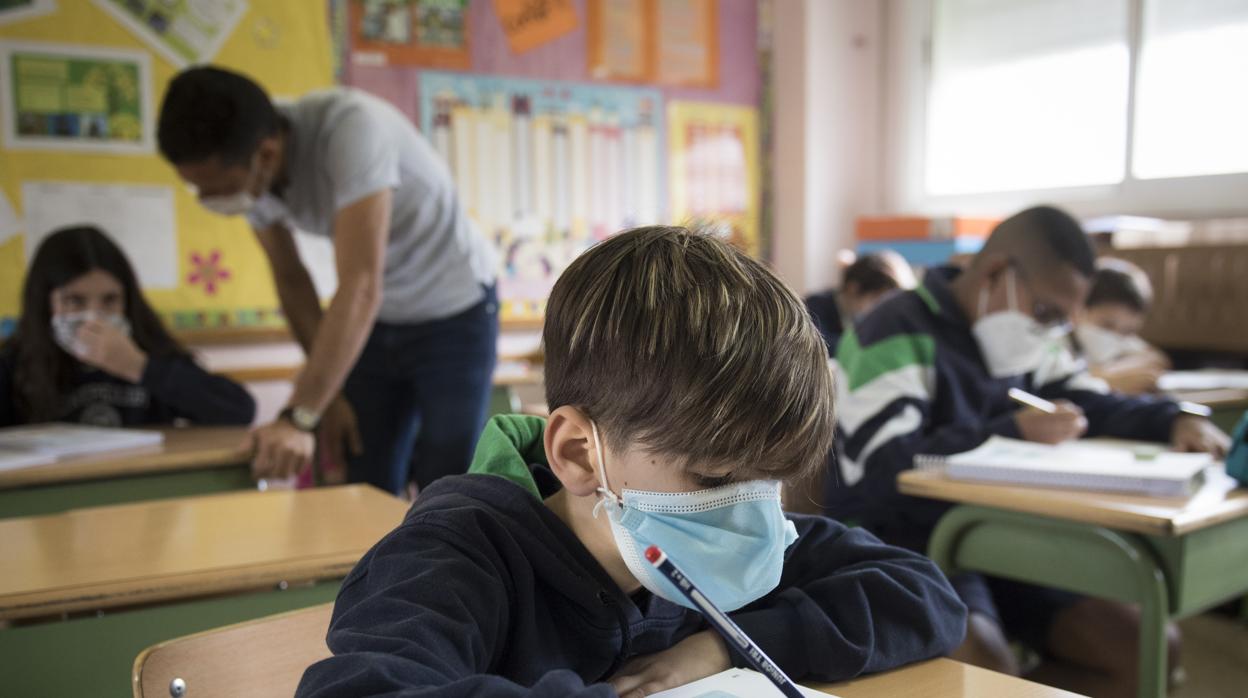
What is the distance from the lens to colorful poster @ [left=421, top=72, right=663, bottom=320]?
3930mm

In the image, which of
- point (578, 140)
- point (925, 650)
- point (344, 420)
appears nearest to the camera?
point (925, 650)

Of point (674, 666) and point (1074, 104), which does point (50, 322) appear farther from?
point (1074, 104)

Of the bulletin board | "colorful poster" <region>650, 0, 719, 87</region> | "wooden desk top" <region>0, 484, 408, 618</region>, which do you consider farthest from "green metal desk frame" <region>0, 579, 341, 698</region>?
"colorful poster" <region>650, 0, 719, 87</region>

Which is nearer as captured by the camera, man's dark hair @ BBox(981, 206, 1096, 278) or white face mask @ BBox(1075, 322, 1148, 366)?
man's dark hair @ BBox(981, 206, 1096, 278)

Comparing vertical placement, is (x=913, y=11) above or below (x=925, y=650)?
above

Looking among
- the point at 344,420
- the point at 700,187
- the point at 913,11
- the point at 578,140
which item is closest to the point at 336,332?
the point at 344,420

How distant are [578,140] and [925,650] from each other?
11.4 feet

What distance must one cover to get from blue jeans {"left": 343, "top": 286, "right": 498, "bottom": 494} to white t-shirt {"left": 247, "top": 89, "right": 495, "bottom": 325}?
0.14 feet

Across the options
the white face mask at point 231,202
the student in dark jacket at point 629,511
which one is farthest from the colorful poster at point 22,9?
the student in dark jacket at point 629,511

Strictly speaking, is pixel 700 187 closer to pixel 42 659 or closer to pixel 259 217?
pixel 259 217

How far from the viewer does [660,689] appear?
0.81 metres

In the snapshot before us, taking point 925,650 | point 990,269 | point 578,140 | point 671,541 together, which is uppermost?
point 578,140

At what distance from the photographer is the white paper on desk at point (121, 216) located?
10.5ft

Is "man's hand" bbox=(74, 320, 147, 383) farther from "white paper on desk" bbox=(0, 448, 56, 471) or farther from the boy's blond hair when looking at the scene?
the boy's blond hair
